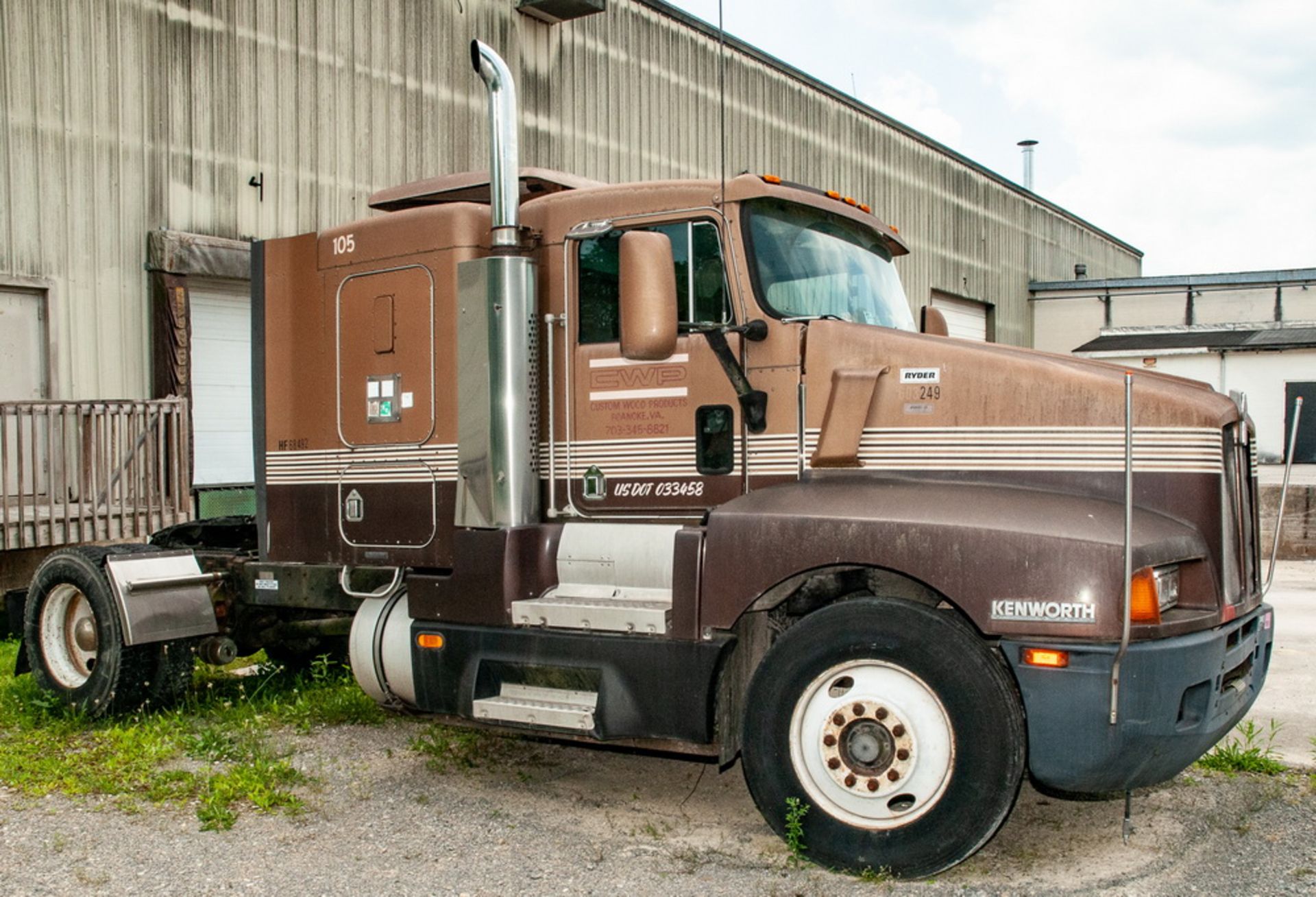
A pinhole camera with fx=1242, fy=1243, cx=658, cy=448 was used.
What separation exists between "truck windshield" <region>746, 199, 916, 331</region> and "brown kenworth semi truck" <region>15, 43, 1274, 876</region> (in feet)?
0.06

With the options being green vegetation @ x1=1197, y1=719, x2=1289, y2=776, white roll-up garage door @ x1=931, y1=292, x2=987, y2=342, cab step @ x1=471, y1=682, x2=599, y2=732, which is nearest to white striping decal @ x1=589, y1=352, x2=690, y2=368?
cab step @ x1=471, y1=682, x2=599, y2=732

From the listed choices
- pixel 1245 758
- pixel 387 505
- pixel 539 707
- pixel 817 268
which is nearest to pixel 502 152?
pixel 817 268

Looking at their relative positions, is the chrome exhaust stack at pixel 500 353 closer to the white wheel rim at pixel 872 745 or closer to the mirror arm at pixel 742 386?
the mirror arm at pixel 742 386

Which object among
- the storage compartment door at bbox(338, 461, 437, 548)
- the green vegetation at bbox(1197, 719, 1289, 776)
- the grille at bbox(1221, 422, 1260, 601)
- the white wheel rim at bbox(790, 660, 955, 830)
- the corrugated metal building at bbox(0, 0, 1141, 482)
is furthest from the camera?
the corrugated metal building at bbox(0, 0, 1141, 482)

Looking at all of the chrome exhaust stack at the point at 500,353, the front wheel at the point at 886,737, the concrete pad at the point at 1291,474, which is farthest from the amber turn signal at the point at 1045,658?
the concrete pad at the point at 1291,474

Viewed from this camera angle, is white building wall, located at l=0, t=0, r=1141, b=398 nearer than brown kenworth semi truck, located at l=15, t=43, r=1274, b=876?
No

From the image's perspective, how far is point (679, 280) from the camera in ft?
18.3

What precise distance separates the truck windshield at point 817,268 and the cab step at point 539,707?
193 cm

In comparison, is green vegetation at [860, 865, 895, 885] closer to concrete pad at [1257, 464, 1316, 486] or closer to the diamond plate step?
the diamond plate step

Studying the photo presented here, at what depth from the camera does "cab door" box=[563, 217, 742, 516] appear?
551cm

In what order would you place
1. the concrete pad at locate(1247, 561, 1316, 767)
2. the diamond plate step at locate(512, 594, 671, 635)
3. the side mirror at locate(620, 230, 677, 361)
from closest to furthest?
1. the side mirror at locate(620, 230, 677, 361)
2. the diamond plate step at locate(512, 594, 671, 635)
3. the concrete pad at locate(1247, 561, 1316, 767)

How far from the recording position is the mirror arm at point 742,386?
17.6ft

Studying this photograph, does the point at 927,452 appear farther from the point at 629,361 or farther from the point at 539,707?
the point at 539,707

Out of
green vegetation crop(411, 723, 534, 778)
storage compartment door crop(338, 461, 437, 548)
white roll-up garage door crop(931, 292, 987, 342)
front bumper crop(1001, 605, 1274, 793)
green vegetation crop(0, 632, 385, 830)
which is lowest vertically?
green vegetation crop(411, 723, 534, 778)
